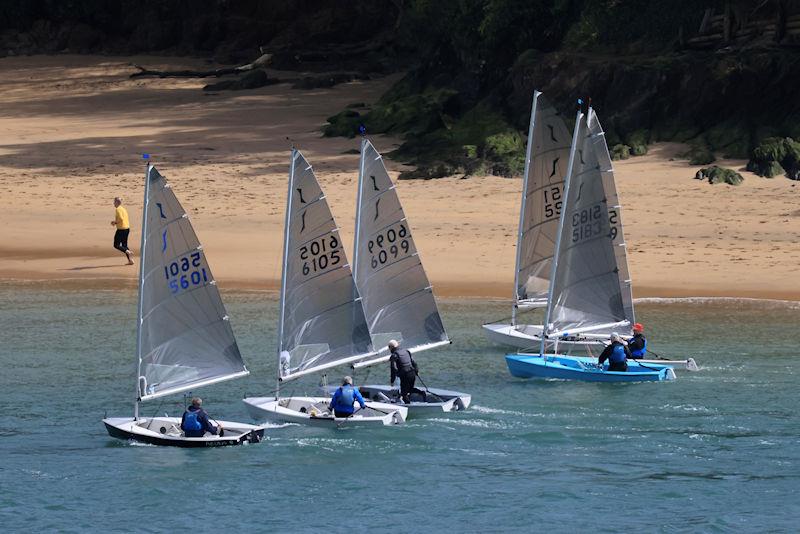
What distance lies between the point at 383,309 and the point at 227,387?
3.95 meters

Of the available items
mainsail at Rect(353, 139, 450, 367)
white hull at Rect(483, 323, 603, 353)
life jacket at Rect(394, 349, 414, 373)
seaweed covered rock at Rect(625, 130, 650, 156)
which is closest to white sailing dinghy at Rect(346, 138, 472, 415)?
mainsail at Rect(353, 139, 450, 367)

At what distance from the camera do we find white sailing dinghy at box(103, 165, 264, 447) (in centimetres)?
2638

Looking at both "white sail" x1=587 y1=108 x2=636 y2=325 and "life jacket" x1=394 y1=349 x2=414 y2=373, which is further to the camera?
"white sail" x1=587 y1=108 x2=636 y2=325

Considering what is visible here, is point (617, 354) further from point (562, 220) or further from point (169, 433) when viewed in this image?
point (169, 433)

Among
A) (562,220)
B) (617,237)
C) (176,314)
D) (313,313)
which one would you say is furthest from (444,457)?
(617,237)

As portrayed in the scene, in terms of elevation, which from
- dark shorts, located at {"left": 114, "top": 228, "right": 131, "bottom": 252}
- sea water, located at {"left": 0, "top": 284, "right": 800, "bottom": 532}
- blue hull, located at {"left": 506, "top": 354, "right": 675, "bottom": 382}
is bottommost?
sea water, located at {"left": 0, "top": 284, "right": 800, "bottom": 532}

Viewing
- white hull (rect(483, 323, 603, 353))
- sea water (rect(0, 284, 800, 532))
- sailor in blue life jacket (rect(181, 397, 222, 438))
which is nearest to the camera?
sea water (rect(0, 284, 800, 532))

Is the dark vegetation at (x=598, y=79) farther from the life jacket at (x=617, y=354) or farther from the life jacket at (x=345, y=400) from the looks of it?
the life jacket at (x=345, y=400)

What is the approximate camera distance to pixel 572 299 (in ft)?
112

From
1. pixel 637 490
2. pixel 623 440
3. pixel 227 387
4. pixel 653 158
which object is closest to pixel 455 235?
pixel 653 158

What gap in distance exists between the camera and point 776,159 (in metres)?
50.1

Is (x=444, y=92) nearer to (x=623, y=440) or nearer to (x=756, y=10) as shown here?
(x=756, y=10)

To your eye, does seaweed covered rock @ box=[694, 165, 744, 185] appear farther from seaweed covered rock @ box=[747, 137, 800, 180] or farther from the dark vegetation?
the dark vegetation

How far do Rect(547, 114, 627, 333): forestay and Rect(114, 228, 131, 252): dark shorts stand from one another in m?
14.9
